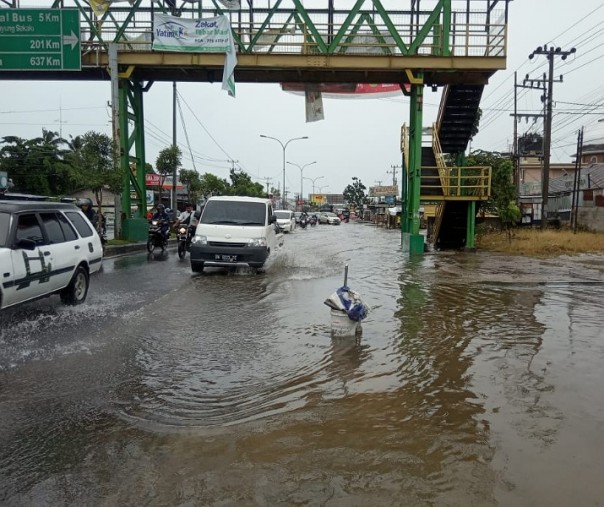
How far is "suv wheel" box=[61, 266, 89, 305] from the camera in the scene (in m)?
8.05

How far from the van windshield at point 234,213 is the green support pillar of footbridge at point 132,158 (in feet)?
23.3

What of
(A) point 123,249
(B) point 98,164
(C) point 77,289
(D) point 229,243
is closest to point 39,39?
(B) point 98,164

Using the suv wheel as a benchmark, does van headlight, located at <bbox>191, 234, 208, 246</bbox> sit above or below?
above

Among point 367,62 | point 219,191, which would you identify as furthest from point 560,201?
point 219,191

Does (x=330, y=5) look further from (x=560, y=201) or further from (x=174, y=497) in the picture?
(x=560, y=201)

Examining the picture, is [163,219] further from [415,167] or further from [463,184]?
[463,184]

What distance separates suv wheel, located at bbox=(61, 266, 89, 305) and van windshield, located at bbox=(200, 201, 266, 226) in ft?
15.0

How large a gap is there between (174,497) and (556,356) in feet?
14.6

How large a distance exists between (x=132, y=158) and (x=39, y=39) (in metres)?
4.82

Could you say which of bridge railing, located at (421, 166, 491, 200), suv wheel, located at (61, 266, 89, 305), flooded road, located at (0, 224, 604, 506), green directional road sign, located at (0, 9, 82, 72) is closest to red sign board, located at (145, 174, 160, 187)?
green directional road sign, located at (0, 9, 82, 72)

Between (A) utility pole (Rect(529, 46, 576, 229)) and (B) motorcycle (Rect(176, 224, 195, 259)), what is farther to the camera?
(A) utility pole (Rect(529, 46, 576, 229))

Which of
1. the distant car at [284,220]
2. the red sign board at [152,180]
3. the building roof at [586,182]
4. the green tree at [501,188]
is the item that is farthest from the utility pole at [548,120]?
the red sign board at [152,180]

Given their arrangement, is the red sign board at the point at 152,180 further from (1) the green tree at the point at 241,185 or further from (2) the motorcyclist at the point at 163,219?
(2) the motorcyclist at the point at 163,219

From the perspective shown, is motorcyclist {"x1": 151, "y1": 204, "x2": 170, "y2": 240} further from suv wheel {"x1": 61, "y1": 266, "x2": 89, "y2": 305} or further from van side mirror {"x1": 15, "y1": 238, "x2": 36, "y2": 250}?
van side mirror {"x1": 15, "y1": 238, "x2": 36, "y2": 250}
